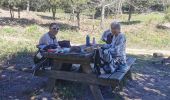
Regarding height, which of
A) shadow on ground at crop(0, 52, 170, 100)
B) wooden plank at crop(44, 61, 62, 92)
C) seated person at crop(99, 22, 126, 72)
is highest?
seated person at crop(99, 22, 126, 72)

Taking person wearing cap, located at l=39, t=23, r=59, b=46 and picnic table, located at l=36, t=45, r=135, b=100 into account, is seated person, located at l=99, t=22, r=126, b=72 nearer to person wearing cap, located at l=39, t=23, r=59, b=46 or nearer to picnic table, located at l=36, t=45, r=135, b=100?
picnic table, located at l=36, t=45, r=135, b=100

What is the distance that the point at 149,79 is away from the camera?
945 cm

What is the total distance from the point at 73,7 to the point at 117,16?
12600 mm

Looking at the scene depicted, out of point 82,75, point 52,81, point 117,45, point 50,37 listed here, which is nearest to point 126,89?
point 117,45

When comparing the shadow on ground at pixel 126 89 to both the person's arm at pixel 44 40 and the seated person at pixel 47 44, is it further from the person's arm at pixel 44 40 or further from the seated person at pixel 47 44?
the person's arm at pixel 44 40

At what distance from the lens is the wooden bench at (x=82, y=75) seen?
247 inches

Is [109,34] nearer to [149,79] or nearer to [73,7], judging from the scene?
[149,79]

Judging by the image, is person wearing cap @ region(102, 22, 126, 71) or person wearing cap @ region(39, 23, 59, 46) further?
person wearing cap @ region(39, 23, 59, 46)

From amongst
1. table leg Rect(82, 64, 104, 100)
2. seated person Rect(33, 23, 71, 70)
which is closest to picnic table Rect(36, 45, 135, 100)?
table leg Rect(82, 64, 104, 100)

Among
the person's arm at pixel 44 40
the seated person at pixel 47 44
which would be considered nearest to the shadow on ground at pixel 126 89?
the seated person at pixel 47 44

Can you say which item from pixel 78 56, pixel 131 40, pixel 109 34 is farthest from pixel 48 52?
pixel 131 40

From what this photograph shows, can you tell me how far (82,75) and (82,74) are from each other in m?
0.02

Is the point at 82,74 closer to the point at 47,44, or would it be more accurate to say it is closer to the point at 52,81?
the point at 52,81

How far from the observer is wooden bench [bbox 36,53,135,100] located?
6263mm
